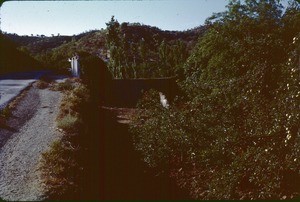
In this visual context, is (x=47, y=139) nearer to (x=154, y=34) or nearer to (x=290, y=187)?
(x=290, y=187)

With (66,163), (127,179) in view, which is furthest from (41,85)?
(66,163)

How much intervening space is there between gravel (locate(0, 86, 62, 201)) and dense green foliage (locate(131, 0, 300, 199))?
9.88 ft

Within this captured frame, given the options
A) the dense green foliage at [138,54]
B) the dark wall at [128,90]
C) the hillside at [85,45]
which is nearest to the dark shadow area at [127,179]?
the dark wall at [128,90]

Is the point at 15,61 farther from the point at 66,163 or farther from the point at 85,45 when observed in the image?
the point at 66,163

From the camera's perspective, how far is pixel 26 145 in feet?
29.5

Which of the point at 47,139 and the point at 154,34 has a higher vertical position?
the point at 154,34

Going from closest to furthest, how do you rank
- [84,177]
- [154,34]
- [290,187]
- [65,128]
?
[290,187] → [84,177] → [65,128] → [154,34]

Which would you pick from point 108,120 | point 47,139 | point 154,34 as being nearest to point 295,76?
point 47,139

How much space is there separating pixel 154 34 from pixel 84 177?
27.5m

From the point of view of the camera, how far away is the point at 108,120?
53.8ft

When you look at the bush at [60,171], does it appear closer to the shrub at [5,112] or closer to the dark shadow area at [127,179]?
the dark shadow area at [127,179]

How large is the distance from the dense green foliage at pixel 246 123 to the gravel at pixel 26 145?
3011mm

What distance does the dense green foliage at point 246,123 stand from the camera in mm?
5699

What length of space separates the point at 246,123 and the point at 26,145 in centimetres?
571
